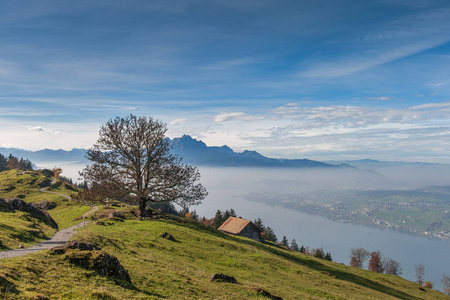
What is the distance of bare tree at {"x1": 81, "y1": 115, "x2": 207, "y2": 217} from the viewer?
42.5 m

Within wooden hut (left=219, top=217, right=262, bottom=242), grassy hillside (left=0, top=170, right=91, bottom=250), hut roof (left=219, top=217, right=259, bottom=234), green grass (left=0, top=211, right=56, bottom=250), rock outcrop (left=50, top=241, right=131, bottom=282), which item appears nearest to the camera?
rock outcrop (left=50, top=241, right=131, bottom=282)

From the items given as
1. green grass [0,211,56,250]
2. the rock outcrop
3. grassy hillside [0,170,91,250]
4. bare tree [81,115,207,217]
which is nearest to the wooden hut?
bare tree [81,115,207,217]

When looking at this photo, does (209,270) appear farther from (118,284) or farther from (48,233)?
(48,233)

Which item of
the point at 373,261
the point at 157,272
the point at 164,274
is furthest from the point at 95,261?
the point at 373,261

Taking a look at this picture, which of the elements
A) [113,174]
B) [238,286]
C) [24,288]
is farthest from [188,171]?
[24,288]

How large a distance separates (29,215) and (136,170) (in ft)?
53.9

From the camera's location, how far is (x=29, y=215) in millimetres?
33594

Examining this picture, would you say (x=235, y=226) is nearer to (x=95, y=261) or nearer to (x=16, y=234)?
(x=16, y=234)

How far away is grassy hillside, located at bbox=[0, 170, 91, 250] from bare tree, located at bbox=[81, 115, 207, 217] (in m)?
8.55

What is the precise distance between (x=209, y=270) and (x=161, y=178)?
23800mm

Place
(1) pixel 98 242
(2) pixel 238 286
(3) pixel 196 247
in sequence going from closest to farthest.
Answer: (2) pixel 238 286 → (1) pixel 98 242 → (3) pixel 196 247

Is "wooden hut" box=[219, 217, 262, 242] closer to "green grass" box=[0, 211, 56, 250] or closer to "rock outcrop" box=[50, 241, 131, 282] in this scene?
"green grass" box=[0, 211, 56, 250]

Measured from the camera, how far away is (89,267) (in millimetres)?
14562

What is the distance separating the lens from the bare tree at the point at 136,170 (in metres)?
42.5
